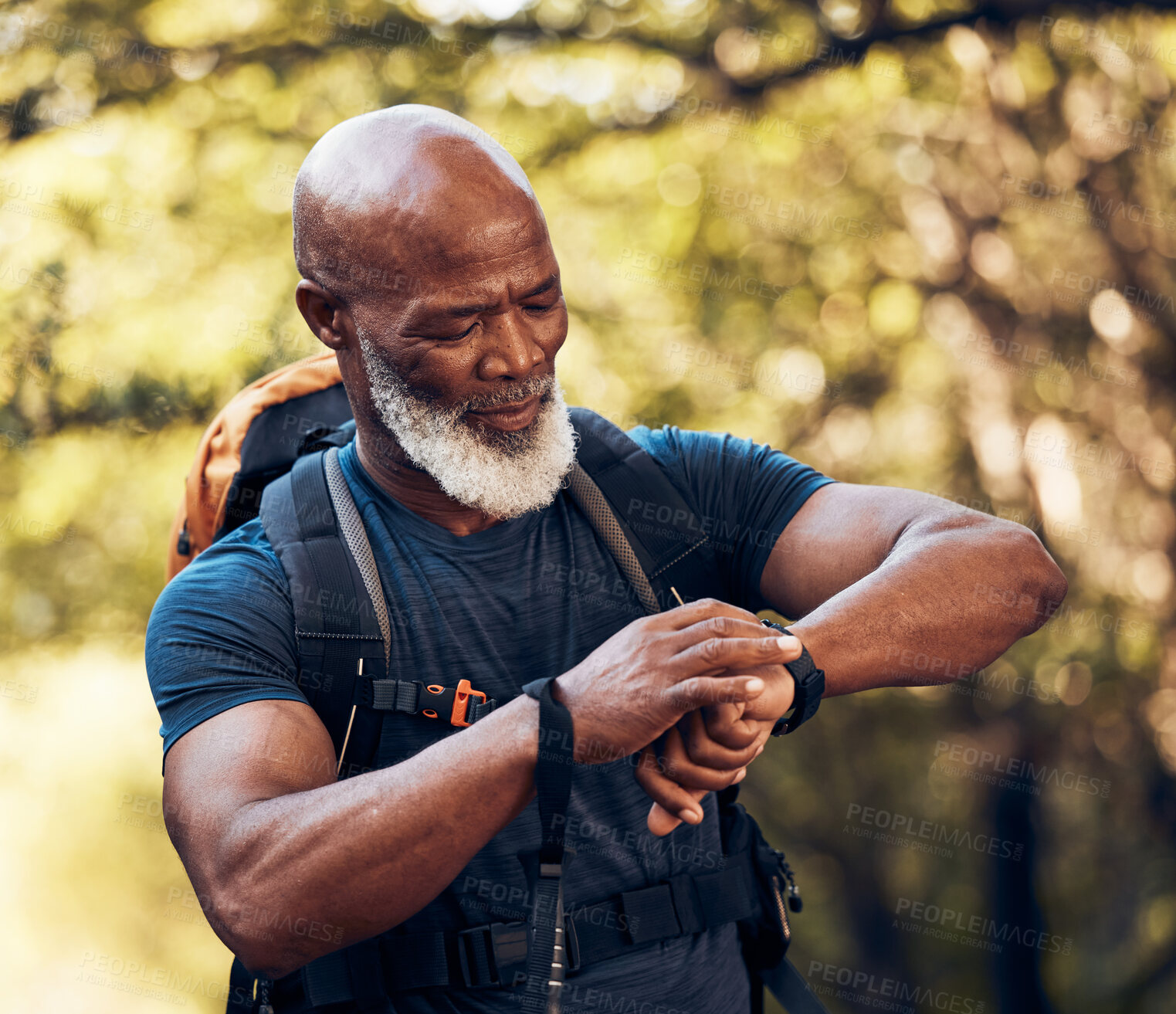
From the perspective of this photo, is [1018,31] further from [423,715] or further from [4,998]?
[4,998]

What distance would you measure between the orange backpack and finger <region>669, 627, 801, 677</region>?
3.34 feet

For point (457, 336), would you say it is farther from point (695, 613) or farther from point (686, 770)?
Answer: point (686, 770)

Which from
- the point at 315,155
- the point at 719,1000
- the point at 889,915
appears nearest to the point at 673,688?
the point at 719,1000

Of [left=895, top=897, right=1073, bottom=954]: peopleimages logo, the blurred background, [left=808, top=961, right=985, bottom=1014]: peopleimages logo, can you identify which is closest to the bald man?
the blurred background

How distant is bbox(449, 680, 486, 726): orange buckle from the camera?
1711mm

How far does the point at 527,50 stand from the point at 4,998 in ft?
22.8

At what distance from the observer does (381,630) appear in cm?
170

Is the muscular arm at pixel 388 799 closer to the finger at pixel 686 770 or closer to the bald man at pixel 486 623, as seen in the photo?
the bald man at pixel 486 623

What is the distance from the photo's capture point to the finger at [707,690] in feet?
4.77

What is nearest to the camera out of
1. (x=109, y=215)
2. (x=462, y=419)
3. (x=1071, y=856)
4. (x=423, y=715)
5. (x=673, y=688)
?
(x=673, y=688)

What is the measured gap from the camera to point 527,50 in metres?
5.63

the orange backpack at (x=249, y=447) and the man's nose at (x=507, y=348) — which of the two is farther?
the orange backpack at (x=249, y=447)

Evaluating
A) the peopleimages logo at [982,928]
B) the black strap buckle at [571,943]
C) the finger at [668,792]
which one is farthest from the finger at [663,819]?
the peopleimages logo at [982,928]

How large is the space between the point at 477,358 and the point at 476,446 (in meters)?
0.16
